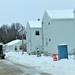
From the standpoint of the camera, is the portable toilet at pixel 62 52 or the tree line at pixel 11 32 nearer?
the portable toilet at pixel 62 52

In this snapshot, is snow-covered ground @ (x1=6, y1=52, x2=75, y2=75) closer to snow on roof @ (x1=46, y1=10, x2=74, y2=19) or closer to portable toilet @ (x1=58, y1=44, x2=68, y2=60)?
portable toilet @ (x1=58, y1=44, x2=68, y2=60)

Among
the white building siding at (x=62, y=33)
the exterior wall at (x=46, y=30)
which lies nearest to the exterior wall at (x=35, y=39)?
the exterior wall at (x=46, y=30)

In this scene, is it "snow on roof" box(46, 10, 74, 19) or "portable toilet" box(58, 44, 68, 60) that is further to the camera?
"snow on roof" box(46, 10, 74, 19)

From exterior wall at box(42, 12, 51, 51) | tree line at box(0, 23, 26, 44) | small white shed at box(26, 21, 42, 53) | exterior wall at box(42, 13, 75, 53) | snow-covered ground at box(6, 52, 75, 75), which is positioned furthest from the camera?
tree line at box(0, 23, 26, 44)

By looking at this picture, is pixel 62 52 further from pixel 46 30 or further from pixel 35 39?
pixel 35 39

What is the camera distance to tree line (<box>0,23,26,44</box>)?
515 feet

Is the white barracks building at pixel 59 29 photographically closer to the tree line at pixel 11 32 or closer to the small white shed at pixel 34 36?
the small white shed at pixel 34 36

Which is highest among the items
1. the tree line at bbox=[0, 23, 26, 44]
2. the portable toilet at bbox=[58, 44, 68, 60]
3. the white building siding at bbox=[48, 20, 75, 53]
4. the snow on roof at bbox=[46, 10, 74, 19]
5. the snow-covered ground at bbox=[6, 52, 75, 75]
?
the tree line at bbox=[0, 23, 26, 44]

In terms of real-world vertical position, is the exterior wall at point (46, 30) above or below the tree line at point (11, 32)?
below

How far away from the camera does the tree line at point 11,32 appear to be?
15688cm

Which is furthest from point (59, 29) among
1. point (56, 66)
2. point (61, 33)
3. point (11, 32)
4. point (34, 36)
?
point (11, 32)

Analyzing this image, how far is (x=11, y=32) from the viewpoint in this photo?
16688 centimetres

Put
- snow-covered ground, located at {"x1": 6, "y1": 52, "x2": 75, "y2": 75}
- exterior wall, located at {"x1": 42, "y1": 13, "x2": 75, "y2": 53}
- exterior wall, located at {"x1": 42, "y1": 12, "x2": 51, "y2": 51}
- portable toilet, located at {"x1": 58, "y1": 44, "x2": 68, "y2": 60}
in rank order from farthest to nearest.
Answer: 1. exterior wall, located at {"x1": 42, "y1": 12, "x2": 51, "y2": 51}
2. exterior wall, located at {"x1": 42, "y1": 13, "x2": 75, "y2": 53}
3. portable toilet, located at {"x1": 58, "y1": 44, "x2": 68, "y2": 60}
4. snow-covered ground, located at {"x1": 6, "y1": 52, "x2": 75, "y2": 75}

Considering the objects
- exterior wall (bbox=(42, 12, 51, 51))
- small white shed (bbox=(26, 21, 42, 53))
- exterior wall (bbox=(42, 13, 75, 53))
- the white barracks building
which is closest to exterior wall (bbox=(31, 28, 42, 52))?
small white shed (bbox=(26, 21, 42, 53))
